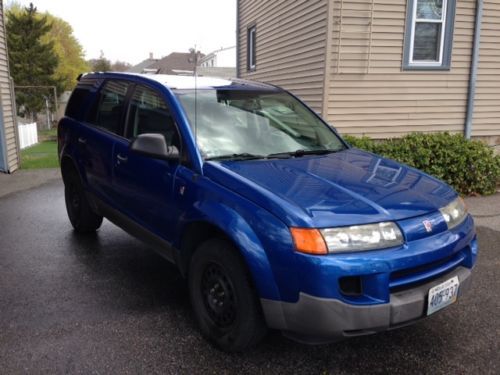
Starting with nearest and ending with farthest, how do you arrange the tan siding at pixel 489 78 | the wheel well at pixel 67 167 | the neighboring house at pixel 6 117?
the wheel well at pixel 67 167 → the tan siding at pixel 489 78 → the neighboring house at pixel 6 117

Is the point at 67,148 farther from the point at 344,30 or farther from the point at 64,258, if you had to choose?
the point at 344,30

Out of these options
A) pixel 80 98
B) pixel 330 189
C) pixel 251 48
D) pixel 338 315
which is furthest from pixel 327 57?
pixel 338 315

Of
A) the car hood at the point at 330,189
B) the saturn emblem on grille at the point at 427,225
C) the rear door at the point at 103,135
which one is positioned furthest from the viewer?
the rear door at the point at 103,135

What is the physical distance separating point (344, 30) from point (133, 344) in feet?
21.8

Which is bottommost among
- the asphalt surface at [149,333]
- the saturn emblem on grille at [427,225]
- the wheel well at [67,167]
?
the asphalt surface at [149,333]

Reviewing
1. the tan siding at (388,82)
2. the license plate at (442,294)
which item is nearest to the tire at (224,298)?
the license plate at (442,294)

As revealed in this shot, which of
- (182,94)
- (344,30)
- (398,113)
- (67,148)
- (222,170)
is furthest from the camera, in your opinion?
(398,113)

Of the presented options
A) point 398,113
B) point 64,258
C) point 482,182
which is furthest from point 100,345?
point 398,113

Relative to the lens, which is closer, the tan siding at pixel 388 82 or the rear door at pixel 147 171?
the rear door at pixel 147 171

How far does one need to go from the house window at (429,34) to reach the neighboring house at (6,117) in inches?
307

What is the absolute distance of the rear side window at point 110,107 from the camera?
3.96m

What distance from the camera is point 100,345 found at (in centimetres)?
287

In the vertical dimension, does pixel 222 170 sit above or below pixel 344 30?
below

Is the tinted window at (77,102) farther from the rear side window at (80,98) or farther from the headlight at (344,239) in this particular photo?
the headlight at (344,239)
